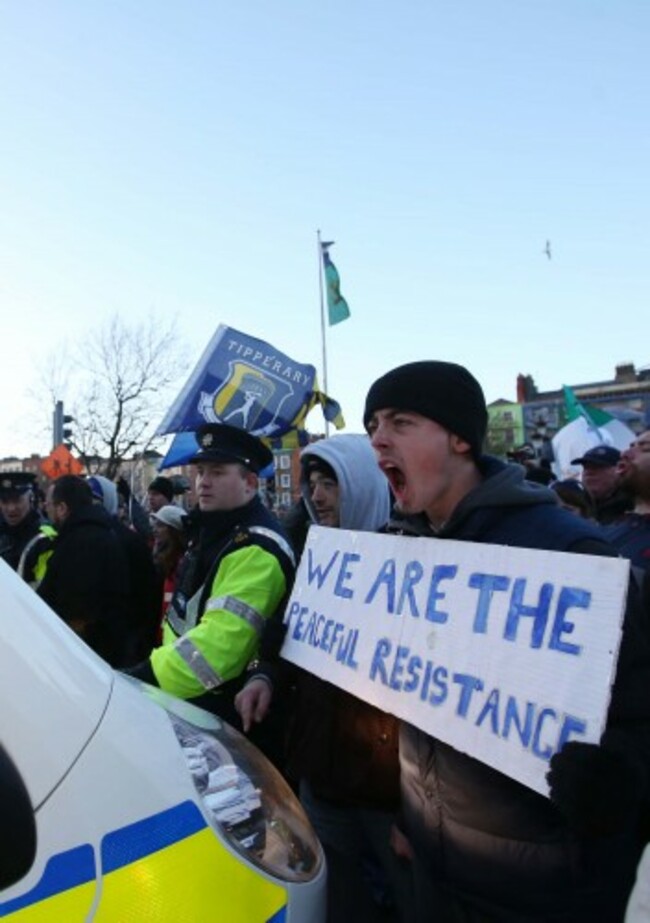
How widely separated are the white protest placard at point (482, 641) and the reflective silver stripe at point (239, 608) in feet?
1.12

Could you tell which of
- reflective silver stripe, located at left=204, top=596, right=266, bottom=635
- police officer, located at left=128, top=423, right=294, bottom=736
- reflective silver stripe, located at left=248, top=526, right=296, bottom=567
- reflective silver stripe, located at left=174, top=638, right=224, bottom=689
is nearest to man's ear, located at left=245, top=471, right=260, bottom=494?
police officer, located at left=128, top=423, right=294, bottom=736

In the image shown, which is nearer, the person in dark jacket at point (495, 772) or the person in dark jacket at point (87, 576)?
the person in dark jacket at point (495, 772)

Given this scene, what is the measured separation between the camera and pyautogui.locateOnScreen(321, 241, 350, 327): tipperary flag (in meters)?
15.2

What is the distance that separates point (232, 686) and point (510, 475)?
4.78 feet

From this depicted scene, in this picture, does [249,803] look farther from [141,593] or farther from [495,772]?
[141,593]

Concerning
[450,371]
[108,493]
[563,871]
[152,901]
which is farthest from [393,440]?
[108,493]

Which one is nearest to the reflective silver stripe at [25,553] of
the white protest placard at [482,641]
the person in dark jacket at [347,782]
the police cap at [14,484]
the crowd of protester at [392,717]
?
the police cap at [14,484]

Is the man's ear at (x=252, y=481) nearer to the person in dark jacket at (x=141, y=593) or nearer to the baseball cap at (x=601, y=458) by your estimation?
the person in dark jacket at (x=141, y=593)

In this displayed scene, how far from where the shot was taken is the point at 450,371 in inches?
83.7

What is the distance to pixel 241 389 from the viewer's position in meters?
6.55

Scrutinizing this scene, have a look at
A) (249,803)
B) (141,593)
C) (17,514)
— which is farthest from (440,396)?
(17,514)

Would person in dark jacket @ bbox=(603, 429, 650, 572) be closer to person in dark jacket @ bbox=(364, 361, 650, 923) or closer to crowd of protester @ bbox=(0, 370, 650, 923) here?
crowd of protester @ bbox=(0, 370, 650, 923)

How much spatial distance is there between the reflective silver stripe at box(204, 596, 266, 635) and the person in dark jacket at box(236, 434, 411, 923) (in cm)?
17

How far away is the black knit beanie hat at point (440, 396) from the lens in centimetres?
207
